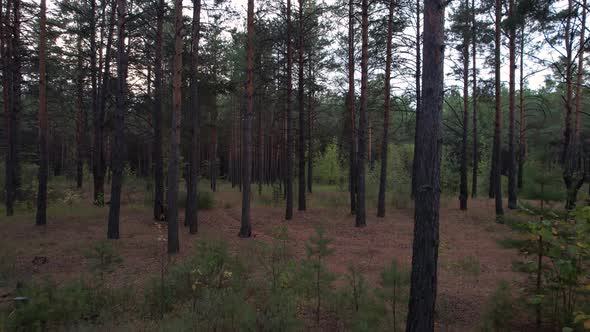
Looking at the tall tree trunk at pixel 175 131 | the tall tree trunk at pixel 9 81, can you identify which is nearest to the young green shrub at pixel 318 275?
the tall tree trunk at pixel 175 131

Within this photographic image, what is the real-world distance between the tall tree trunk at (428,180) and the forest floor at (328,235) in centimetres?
144

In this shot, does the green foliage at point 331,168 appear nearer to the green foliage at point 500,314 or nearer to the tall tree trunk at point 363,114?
the tall tree trunk at point 363,114

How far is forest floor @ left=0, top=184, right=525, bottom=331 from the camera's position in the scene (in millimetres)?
7146

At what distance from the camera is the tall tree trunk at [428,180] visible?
13.3 ft

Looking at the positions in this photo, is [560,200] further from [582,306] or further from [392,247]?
[392,247]

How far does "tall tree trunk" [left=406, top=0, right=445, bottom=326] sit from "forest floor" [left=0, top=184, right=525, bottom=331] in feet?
4.72

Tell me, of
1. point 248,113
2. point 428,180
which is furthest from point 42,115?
point 428,180

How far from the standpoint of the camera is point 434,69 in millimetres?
4160

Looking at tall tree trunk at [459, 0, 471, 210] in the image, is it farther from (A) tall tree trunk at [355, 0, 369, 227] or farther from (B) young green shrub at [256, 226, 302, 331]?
(B) young green shrub at [256, 226, 302, 331]

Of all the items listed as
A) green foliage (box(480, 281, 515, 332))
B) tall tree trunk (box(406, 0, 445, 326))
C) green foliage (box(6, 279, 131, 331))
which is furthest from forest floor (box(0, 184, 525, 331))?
green foliage (box(6, 279, 131, 331))

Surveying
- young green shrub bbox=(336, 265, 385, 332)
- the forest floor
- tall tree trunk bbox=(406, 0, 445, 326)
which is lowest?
the forest floor

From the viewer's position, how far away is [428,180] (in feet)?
13.4

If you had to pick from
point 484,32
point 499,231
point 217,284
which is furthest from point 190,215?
point 484,32

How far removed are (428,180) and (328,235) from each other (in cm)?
880
